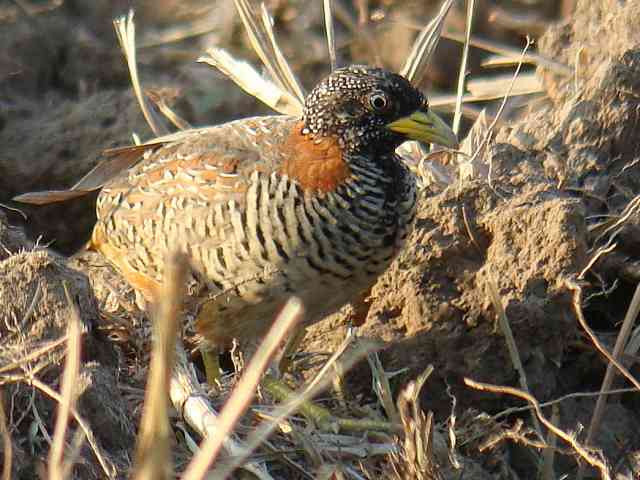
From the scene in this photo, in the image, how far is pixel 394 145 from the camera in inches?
200

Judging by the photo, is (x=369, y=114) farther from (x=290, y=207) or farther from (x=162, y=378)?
(x=162, y=378)

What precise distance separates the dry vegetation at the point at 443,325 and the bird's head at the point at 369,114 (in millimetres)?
360

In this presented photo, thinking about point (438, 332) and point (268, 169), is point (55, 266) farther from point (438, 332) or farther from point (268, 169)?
point (438, 332)

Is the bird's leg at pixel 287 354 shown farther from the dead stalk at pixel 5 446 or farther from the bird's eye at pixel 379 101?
the dead stalk at pixel 5 446

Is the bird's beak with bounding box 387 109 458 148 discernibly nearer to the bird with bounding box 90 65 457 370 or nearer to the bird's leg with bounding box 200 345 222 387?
the bird with bounding box 90 65 457 370

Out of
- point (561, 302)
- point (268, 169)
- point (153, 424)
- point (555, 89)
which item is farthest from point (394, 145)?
point (153, 424)

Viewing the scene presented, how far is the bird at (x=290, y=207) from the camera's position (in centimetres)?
480

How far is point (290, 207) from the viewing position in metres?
4.81

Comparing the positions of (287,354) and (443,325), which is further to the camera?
(287,354)

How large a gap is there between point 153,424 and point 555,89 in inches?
169

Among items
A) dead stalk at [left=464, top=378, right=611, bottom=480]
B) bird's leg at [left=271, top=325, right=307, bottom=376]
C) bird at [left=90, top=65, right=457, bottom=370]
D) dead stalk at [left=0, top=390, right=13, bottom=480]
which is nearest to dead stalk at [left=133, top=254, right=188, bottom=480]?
dead stalk at [left=0, top=390, right=13, bottom=480]

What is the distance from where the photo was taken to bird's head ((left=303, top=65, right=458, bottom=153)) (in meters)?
4.97

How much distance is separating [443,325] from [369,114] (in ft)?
2.79

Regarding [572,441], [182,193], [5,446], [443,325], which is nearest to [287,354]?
[443,325]
